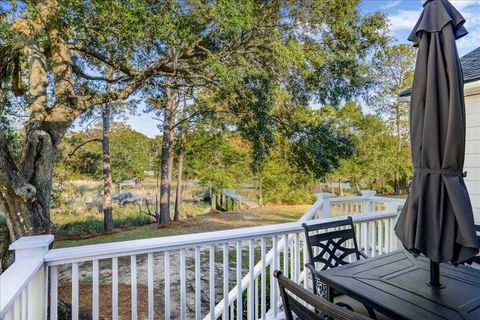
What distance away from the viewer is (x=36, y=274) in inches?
68.3

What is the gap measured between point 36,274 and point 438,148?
2588mm

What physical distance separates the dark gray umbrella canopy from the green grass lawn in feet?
30.0

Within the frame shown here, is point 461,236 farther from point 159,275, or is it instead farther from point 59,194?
point 59,194

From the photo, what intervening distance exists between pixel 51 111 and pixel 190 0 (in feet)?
11.0

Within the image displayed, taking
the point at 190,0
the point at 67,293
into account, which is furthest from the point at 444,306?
the point at 67,293

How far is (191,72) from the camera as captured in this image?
6086 millimetres

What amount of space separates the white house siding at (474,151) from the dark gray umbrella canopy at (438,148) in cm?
256

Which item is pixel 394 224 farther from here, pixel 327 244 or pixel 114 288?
pixel 114 288

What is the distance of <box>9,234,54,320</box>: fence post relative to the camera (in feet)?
5.54

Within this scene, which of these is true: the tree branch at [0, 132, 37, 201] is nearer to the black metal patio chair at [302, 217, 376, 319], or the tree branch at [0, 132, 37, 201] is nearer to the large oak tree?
the large oak tree

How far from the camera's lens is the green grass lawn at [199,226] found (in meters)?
9.73

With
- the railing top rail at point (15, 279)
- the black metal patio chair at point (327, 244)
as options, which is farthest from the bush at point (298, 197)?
the railing top rail at point (15, 279)

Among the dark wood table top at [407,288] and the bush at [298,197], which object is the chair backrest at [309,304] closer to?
the dark wood table top at [407,288]

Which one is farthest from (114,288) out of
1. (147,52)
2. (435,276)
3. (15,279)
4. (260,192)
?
(260,192)
